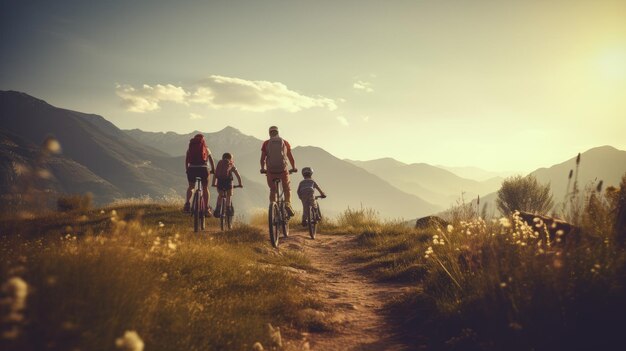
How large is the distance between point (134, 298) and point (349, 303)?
11.5ft

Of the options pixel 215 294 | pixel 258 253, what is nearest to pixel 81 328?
pixel 215 294

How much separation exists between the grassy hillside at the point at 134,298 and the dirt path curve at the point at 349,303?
1.53 feet

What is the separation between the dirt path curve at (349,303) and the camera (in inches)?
164

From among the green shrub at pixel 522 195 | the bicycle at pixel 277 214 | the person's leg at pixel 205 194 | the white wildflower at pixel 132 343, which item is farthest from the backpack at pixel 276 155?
the green shrub at pixel 522 195

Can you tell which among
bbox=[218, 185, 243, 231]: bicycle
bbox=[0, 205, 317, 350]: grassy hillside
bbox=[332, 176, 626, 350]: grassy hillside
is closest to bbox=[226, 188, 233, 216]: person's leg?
bbox=[218, 185, 243, 231]: bicycle

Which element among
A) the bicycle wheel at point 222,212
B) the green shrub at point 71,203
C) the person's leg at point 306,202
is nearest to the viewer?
the person's leg at point 306,202

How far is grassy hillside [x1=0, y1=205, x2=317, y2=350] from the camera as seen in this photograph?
2.29 meters

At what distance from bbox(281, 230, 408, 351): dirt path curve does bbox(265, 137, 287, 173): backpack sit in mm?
2328

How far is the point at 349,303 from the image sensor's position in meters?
5.57

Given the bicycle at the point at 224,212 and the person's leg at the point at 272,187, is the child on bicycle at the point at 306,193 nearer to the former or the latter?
the person's leg at the point at 272,187

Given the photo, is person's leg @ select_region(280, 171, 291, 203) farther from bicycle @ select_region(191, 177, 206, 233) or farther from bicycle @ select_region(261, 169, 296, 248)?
bicycle @ select_region(191, 177, 206, 233)

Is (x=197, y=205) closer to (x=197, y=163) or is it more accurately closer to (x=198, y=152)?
(x=197, y=163)

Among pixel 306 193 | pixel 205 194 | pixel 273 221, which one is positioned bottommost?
pixel 273 221

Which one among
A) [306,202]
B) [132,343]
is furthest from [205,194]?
[132,343]
